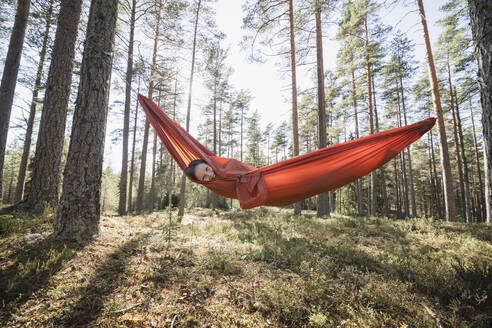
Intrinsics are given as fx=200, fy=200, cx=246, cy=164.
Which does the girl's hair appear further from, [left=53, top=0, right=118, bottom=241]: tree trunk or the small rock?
the small rock

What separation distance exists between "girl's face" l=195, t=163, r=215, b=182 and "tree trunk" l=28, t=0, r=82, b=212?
127 inches

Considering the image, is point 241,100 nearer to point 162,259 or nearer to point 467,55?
point 467,55

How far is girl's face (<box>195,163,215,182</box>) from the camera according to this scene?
9.38ft

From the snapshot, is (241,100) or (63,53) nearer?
(63,53)

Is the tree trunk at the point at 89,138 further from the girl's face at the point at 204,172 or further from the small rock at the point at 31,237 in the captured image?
the girl's face at the point at 204,172

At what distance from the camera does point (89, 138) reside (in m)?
3.06

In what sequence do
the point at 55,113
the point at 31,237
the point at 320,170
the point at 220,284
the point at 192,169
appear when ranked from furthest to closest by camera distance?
the point at 55,113 < the point at 192,169 < the point at 31,237 < the point at 220,284 < the point at 320,170

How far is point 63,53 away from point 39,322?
4.70 metres

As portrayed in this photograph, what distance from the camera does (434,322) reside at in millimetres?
2029

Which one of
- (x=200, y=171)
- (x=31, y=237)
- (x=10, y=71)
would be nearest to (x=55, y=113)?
(x=10, y=71)

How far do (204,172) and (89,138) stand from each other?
188 centimetres

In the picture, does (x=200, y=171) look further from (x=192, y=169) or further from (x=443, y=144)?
(x=443, y=144)

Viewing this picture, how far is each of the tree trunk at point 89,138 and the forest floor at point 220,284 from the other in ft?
1.14

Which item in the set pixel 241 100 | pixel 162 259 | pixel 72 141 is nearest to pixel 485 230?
pixel 162 259
